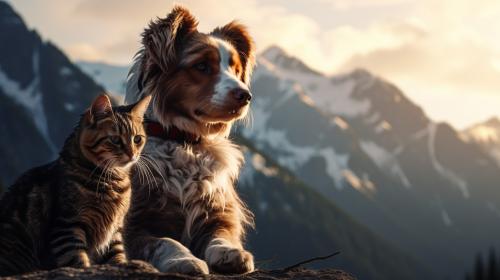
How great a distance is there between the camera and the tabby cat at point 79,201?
740 centimetres

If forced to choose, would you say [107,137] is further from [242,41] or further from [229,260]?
[242,41]

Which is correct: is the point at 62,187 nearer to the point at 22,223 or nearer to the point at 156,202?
the point at 22,223

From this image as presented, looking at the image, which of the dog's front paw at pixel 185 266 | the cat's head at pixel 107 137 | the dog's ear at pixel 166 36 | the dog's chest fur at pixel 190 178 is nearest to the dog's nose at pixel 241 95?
the dog's chest fur at pixel 190 178

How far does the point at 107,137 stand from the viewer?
779 cm

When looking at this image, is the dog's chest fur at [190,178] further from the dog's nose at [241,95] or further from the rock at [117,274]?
the rock at [117,274]

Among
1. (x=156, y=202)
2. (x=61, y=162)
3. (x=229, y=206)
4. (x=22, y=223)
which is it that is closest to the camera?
(x=22, y=223)

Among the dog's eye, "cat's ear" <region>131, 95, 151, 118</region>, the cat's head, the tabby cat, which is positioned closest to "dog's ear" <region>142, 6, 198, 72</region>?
the dog's eye

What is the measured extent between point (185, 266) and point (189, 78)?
3316mm

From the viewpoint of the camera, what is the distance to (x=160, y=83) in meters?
10.7

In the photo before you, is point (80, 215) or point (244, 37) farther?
point (244, 37)

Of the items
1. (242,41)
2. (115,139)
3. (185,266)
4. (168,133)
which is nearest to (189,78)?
(168,133)

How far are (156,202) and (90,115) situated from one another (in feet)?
7.29

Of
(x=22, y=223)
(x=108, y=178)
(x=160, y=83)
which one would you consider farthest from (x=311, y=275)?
(x=160, y=83)

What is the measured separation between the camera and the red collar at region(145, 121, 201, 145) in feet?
34.2
